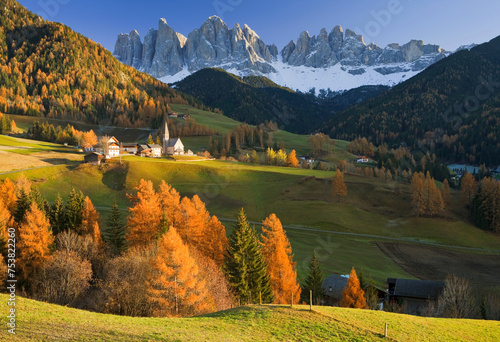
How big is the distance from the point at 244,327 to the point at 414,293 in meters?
37.4

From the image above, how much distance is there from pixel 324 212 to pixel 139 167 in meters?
61.7

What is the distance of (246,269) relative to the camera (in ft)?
118

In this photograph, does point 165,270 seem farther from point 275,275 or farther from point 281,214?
point 281,214

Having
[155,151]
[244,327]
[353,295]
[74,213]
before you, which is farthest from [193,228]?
[155,151]

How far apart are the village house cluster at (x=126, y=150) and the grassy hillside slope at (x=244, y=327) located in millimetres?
97186

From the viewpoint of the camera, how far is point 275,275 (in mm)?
39344

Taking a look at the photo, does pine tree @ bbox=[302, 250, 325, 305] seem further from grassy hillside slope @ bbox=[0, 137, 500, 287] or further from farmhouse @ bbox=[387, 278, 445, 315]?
farmhouse @ bbox=[387, 278, 445, 315]

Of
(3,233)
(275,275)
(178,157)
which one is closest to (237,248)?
(275,275)

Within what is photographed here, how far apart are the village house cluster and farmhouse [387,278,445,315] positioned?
317 ft

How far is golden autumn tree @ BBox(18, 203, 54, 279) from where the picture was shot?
36969 millimetres

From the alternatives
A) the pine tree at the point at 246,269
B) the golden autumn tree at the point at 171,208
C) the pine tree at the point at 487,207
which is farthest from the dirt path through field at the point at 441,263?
the golden autumn tree at the point at 171,208

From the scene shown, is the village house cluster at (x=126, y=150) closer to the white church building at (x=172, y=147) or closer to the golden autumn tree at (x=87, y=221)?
the white church building at (x=172, y=147)

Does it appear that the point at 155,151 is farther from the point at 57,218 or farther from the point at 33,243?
the point at 33,243

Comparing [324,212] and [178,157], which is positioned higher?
[178,157]
